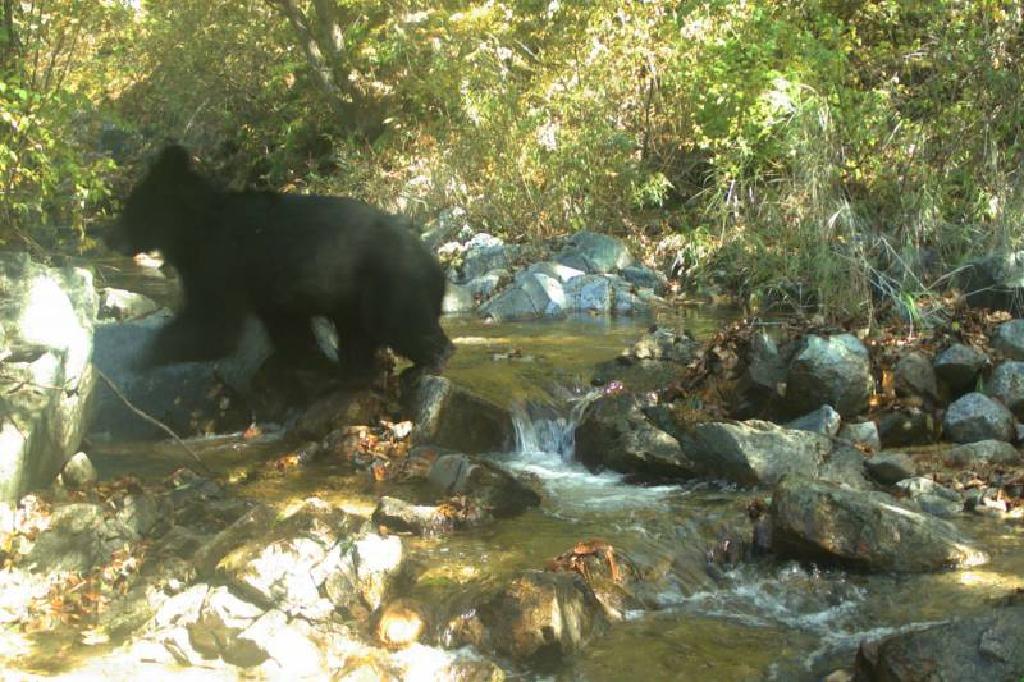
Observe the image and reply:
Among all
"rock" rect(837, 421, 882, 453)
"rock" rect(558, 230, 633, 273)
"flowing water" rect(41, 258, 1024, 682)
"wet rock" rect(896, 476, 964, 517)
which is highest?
"rock" rect(558, 230, 633, 273)

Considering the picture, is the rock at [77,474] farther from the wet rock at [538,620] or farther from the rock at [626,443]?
the rock at [626,443]

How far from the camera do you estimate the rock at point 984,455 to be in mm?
6207

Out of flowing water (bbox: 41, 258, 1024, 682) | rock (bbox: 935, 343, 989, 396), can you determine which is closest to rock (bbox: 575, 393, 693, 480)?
flowing water (bbox: 41, 258, 1024, 682)

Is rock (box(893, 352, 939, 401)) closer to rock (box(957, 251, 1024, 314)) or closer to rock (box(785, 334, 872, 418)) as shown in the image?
rock (box(785, 334, 872, 418))

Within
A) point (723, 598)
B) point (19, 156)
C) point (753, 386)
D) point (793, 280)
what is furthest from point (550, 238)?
point (723, 598)

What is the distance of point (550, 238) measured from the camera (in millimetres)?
15203

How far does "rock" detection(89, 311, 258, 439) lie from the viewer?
707cm

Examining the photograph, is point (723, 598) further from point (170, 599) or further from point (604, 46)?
point (604, 46)

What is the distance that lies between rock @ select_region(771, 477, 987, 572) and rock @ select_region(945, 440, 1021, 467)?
146 cm

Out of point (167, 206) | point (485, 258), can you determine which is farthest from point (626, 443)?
point (485, 258)

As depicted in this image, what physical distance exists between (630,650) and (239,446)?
378 cm

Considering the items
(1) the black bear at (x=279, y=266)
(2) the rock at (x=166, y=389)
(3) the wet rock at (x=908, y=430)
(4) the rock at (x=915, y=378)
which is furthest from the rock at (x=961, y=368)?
(2) the rock at (x=166, y=389)

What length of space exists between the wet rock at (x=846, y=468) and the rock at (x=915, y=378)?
1183mm

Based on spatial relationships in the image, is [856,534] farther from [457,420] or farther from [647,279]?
[647,279]
